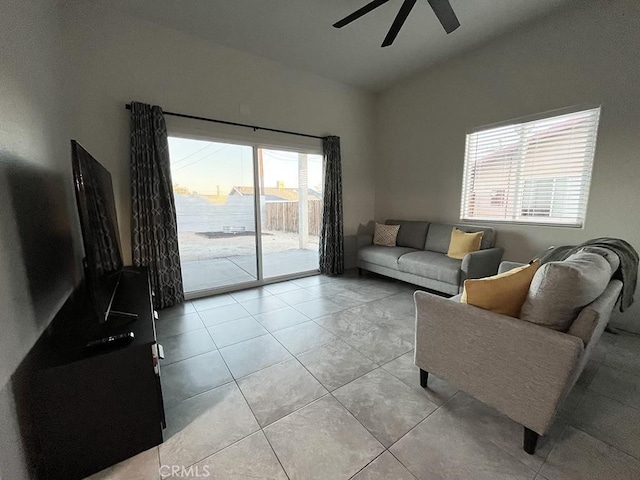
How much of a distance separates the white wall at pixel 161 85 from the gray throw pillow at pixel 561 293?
3.35 meters

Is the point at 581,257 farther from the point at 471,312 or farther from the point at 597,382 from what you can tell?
the point at 597,382

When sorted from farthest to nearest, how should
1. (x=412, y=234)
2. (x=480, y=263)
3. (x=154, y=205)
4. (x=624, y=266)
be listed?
(x=412, y=234)
(x=480, y=263)
(x=154, y=205)
(x=624, y=266)

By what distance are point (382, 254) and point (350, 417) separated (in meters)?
2.50

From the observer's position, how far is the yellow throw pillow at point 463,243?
3.15 meters

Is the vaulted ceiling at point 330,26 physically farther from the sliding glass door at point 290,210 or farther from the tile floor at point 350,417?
the tile floor at point 350,417

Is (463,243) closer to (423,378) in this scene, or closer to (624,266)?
(624,266)

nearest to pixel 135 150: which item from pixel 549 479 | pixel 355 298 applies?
pixel 355 298

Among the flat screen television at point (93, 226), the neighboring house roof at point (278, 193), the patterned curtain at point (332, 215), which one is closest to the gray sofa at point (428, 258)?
the patterned curtain at point (332, 215)

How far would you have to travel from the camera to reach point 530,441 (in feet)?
4.05

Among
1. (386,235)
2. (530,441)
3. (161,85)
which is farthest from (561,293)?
(161,85)

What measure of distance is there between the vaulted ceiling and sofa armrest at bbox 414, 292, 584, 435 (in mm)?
2793

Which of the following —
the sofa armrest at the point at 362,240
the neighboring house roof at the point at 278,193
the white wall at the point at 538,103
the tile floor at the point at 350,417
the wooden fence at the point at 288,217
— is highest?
the white wall at the point at 538,103

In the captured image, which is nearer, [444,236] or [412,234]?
[444,236]

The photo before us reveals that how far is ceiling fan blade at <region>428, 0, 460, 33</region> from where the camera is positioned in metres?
1.96
